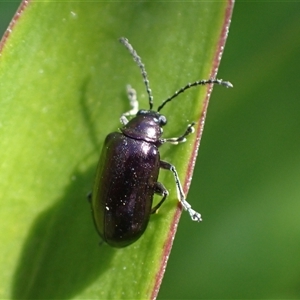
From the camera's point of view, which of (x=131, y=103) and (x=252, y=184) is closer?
(x=131, y=103)

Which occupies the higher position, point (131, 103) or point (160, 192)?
point (131, 103)

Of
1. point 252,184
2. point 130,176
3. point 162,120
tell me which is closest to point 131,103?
point 162,120

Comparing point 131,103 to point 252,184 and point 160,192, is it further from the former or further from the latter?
point 252,184

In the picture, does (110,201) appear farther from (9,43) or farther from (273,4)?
(273,4)

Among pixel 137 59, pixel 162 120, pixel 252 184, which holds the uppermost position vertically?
pixel 137 59

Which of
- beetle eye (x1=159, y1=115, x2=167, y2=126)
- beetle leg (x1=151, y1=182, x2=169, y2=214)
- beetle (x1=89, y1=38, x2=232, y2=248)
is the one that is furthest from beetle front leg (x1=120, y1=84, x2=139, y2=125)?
beetle leg (x1=151, y1=182, x2=169, y2=214)

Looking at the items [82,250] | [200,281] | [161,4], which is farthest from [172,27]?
[200,281]
